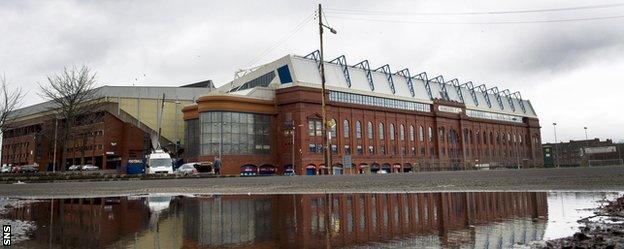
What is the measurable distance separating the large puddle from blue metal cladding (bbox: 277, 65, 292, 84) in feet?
232

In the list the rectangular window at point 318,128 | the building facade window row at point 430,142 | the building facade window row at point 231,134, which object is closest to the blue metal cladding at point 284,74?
the building facade window row at point 231,134

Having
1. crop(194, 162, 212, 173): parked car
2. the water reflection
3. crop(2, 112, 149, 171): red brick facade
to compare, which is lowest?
the water reflection

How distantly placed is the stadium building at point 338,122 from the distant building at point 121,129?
12.4 m

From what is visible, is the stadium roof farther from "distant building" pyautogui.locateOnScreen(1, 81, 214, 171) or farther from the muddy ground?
the muddy ground

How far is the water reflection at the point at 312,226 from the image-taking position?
197 inches

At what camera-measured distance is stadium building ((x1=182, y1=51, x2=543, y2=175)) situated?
72875 millimetres

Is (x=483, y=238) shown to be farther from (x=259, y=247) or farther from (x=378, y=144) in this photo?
(x=378, y=144)

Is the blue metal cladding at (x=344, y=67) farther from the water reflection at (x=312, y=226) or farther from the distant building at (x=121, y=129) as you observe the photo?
the water reflection at (x=312, y=226)

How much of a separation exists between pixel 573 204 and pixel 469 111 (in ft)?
364

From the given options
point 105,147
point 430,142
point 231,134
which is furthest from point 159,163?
point 430,142

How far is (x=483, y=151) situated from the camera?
375 feet

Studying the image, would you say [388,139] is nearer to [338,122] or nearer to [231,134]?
[338,122]

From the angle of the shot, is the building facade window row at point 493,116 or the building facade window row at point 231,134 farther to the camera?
the building facade window row at point 493,116

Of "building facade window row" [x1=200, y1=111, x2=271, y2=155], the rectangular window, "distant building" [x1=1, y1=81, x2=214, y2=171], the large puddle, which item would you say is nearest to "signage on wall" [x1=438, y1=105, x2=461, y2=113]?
the rectangular window
